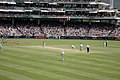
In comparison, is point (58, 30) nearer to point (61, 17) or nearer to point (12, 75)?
point (61, 17)

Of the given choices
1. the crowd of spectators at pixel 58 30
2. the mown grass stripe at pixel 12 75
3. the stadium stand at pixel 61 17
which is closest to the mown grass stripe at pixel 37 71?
the mown grass stripe at pixel 12 75

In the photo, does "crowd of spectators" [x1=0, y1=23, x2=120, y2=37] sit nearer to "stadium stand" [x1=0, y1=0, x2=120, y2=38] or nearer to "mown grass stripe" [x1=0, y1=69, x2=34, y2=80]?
"stadium stand" [x1=0, y1=0, x2=120, y2=38]

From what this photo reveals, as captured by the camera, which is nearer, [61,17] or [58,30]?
[58,30]

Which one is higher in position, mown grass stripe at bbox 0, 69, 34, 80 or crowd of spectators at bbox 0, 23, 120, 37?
mown grass stripe at bbox 0, 69, 34, 80

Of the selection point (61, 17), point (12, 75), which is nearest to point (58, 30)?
point (61, 17)

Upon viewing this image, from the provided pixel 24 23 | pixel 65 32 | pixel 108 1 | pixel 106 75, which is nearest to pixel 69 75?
pixel 106 75

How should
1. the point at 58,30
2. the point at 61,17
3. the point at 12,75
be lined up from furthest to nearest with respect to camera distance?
the point at 61,17 → the point at 58,30 → the point at 12,75

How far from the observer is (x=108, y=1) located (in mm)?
126625

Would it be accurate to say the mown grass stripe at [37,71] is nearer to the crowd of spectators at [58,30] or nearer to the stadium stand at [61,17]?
the crowd of spectators at [58,30]

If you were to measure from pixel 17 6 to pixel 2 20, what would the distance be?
6705 millimetres

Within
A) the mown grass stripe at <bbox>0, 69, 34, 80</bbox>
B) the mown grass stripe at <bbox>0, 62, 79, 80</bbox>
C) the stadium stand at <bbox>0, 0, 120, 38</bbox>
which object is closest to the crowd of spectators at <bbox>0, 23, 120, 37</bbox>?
the stadium stand at <bbox>0, 0, 120, 38</bbox>

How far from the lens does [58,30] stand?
101 metres

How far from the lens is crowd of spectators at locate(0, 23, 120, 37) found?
9756 centimetres

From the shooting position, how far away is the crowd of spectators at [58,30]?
97.6 m
